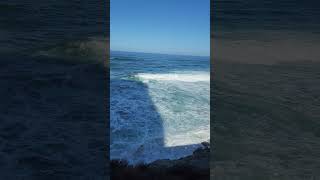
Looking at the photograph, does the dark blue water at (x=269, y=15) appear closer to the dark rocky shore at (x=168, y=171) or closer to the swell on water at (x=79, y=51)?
the swell on water at (x=79, y=51)

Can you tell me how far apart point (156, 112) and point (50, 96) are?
176 inches

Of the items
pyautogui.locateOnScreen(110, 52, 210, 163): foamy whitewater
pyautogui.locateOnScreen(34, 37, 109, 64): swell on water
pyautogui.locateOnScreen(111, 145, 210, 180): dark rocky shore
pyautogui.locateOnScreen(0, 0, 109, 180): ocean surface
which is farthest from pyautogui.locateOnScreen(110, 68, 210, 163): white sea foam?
pyautogui.locateOnScreen(0, 0, 109, 180): ocean surface

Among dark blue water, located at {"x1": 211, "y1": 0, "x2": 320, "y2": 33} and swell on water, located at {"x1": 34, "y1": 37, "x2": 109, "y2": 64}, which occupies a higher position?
dark blue water, located at {"x1": 211, "y1": 0, "x2": 320, "y2": 33}

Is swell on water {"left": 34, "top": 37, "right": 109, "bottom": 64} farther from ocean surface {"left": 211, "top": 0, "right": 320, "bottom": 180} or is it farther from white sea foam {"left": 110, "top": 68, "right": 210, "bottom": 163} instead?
white sea foam {"left": 110, "top": 68, "right": 210, "bottom": 163}

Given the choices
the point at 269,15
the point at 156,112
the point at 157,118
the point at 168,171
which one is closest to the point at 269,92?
the point at 269,15

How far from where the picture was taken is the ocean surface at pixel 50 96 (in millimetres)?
3840

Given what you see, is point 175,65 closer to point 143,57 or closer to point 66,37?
point 143,57

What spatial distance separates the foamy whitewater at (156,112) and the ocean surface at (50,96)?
2169 mm

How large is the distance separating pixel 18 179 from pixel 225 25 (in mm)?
2807

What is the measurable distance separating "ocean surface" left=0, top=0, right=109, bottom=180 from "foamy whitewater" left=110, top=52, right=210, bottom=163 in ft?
7.12

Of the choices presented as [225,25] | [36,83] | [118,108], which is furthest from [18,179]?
[118,108]

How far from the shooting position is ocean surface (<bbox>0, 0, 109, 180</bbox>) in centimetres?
384

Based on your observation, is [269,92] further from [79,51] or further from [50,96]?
[50,96]

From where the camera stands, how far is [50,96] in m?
4.07
